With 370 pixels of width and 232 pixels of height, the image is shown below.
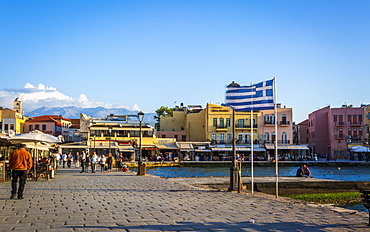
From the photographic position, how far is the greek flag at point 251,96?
14.9 metres

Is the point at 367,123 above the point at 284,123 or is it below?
above

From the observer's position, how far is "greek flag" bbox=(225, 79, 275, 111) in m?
14.9

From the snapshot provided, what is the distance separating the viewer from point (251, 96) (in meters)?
15.3

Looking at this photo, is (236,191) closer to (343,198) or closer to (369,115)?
(343,198)

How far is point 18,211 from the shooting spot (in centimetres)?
962

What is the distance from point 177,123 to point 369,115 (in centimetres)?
3566

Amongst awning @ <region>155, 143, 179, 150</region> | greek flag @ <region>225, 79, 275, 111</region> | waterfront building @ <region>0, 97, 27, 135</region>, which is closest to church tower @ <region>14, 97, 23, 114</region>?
waterfront building @ <region>0, 97, 27, 135</region>

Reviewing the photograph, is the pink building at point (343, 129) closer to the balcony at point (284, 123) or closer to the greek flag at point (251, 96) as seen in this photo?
the balcony at point (284, 123)

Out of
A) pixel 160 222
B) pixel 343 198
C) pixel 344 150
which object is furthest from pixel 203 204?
pixel 344 150

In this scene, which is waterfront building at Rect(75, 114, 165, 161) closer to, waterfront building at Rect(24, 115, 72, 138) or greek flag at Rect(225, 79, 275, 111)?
waterfront building at Rect(24, 115, 72, 138)

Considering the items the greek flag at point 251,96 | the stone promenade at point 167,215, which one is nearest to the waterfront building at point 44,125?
the greek flag at point 251,96

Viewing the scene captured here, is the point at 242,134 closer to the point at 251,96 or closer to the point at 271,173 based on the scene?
the point at 271,173

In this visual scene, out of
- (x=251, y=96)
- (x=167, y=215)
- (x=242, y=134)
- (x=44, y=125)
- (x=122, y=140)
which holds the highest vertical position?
(x=44, y=125)

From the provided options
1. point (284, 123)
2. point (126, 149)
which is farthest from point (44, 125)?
point (284, 123)
